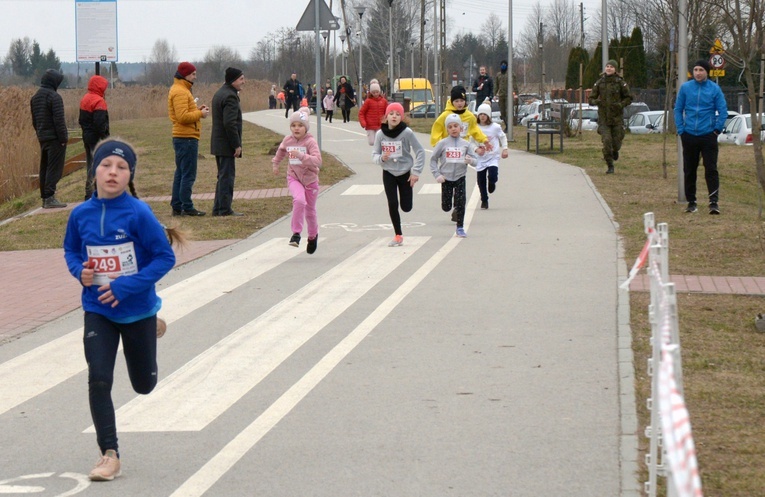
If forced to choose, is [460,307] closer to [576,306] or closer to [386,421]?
[576,306]

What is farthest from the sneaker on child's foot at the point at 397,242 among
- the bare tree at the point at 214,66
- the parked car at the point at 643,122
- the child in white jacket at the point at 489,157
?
the bare tree at the point at 214,66

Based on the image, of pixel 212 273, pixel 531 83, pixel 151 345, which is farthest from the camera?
pixel 531 83

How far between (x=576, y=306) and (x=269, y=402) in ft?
11.8

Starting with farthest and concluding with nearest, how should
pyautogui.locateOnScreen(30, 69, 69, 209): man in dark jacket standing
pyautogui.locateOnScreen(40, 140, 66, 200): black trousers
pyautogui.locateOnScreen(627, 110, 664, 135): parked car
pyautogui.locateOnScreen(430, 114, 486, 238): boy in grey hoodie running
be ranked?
pyautogui.locateOnScreen(627, 110, 664, 135): parked car, pyautogui.locateOnScreen(40, 140, 66, 200): black trousers, pyautogui.locateOnScreen(30, 69, 69, 209): man in dark jacket standing, pyautogui.locateOnScreen(430, 114, 486, 238): boy in grey hoodie running

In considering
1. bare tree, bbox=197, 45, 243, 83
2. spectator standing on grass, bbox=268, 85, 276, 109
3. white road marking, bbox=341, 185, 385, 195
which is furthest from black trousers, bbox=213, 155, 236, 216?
bare tree, bbox=197, 45, 243, 83

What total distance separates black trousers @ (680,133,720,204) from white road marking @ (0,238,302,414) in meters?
5.31

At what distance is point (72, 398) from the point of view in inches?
281

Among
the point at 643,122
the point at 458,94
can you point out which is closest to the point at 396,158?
the point at 458,94

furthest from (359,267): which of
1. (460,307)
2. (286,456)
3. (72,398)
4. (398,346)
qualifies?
(286,456)

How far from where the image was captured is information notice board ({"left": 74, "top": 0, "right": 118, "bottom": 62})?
23000 millimetres

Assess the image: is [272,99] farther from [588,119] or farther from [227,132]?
[227,132]

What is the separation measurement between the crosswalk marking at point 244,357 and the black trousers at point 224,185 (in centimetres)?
452

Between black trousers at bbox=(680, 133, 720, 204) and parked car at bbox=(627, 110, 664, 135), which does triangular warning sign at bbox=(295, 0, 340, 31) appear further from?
parked car at bbox=(627, 110, 664, 135)

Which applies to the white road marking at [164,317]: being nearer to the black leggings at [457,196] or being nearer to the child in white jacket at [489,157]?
the black leggings at [457,196]
